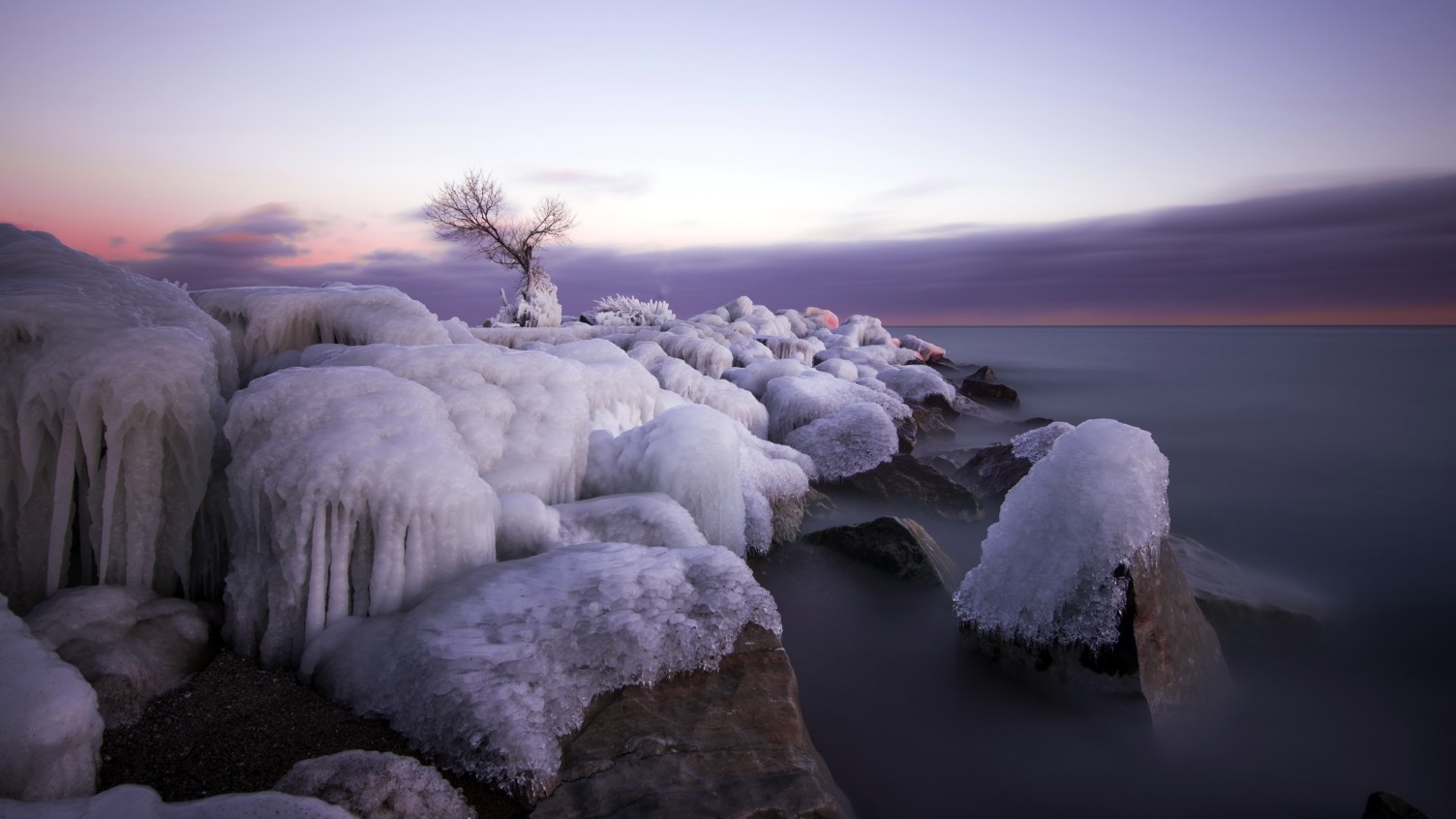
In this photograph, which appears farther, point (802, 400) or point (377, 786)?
point (802, 400)

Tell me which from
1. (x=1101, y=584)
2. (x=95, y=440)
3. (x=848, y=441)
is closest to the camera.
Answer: (x=95, y=440)

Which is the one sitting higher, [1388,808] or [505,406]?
[505,406]

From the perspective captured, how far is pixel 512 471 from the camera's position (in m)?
5.50

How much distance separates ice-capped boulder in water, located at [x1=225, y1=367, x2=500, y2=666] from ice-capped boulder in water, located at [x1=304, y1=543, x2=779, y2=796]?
218 mm

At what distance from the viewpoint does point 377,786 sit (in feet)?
8.87

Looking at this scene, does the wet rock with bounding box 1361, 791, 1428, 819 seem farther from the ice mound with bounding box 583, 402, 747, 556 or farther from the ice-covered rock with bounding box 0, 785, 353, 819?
the ice-covered rock with bounding box 0, 785, 353, 819

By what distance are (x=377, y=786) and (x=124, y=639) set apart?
2055mm

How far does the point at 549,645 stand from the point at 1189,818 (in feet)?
13.7

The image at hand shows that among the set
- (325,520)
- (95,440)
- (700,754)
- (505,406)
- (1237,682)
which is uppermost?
(95,440)

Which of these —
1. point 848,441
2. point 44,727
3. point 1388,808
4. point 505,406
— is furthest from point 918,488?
point 44,727

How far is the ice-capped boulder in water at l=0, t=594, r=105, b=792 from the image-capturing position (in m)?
2.37

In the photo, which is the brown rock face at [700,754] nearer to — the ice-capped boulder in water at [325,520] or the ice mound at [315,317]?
the ice-capped boulder in water at [325,520]

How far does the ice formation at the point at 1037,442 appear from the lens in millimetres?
9875

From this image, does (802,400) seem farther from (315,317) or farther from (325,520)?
(325,520)
